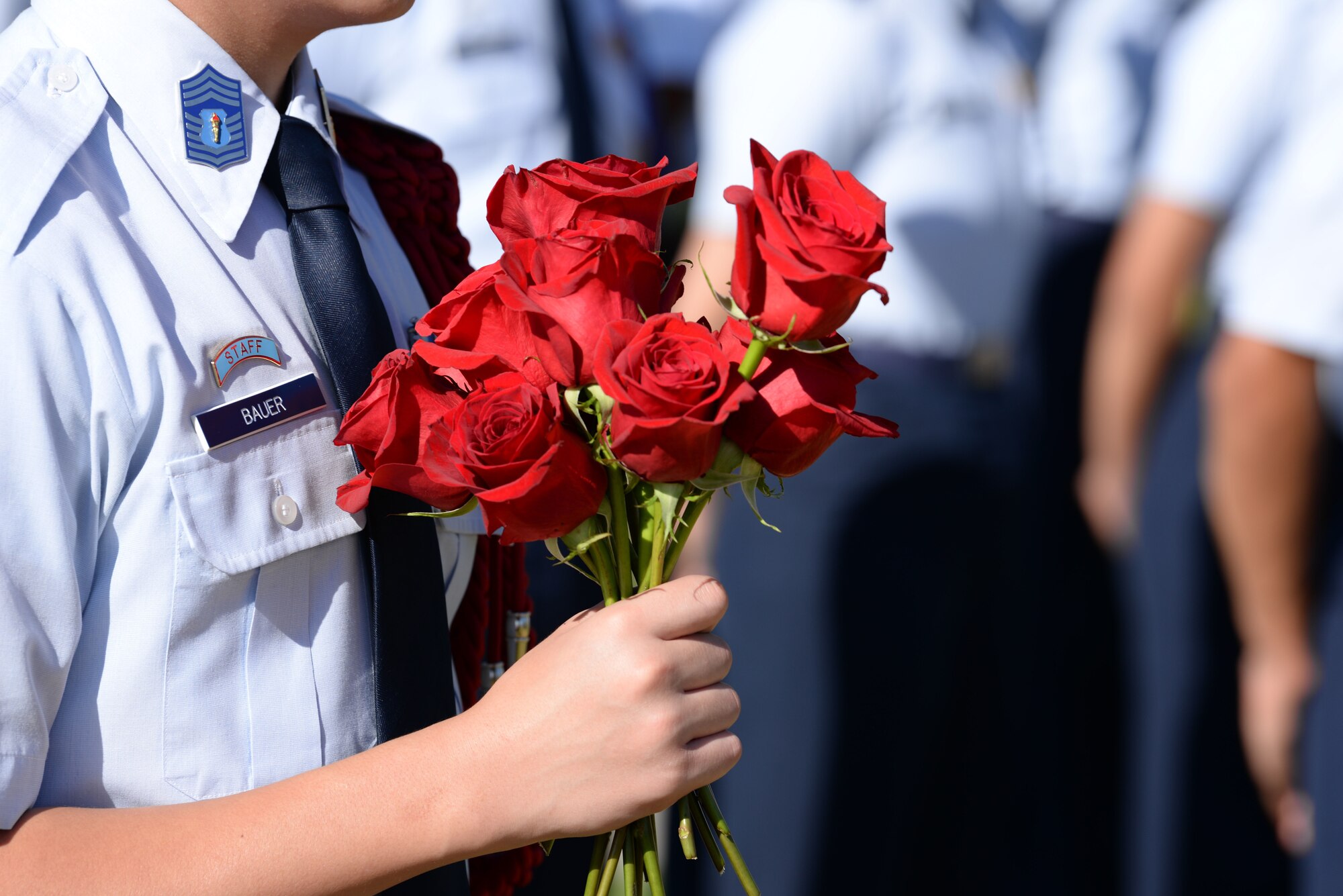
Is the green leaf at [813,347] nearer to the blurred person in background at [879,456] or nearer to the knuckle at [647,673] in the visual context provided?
the knuckle at [647,673]

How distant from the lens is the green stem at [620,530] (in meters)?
1.02

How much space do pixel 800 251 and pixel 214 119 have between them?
1.75ft

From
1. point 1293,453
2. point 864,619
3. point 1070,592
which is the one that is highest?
point 1293,453

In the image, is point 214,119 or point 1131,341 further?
point 1131,341

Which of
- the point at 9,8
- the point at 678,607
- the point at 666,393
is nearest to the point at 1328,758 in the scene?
the point at 678,607

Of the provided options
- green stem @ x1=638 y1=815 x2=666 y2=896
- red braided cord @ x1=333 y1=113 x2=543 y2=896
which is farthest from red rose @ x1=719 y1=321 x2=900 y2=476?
red braided cord @ x1=333 y1=113 x2=543 y2=896

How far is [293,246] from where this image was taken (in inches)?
44.6

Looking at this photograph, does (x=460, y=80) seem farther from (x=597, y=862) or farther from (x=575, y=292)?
(x=597, y=862)

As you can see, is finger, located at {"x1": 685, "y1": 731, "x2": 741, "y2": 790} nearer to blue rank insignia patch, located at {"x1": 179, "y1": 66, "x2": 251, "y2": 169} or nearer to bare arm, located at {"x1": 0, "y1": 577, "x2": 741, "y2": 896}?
bare arm, located at {"x1": 0, "y1": 577, "x2": 741, "y2": 896}

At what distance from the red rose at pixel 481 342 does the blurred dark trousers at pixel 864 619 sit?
1578 mm

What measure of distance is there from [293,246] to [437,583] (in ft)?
1.07

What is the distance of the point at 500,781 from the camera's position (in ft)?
3.28

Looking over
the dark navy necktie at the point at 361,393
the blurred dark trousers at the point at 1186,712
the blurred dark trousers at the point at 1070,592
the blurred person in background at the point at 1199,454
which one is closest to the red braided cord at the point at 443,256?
the dark navy necktie at the point at 361,393

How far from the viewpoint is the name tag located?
1012 mm
